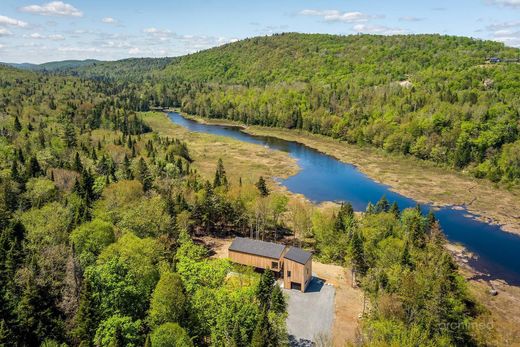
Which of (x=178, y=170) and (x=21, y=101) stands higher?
(x=21, y=101)

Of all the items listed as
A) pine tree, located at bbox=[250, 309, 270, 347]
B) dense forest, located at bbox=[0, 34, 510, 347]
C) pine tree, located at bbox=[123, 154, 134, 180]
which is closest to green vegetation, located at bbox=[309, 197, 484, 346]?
dense forest, located at bbox=[0, 34, 510, 347]

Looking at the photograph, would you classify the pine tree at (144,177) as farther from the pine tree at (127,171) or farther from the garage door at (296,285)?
the garage door at (296,285)

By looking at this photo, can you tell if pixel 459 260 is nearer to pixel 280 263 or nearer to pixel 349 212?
pixel 349 212

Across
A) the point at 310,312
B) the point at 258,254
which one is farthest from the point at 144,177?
the point at 310,312

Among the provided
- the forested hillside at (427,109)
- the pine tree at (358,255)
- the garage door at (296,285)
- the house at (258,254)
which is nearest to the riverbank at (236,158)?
the forested hillside at (427,109)

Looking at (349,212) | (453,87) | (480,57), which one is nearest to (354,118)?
(453,87)
